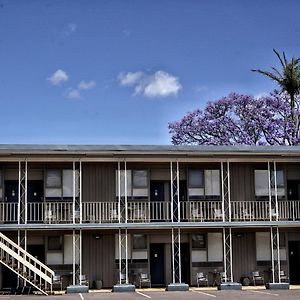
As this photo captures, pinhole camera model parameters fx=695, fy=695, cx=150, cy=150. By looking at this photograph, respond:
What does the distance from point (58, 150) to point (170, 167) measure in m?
5.41

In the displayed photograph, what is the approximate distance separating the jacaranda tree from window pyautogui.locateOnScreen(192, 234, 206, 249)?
22.4 metres

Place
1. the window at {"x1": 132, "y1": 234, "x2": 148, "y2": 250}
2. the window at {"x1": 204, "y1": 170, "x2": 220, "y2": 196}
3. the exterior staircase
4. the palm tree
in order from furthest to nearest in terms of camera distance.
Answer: the palm tree → the window at {"x1": 204, "y1": 170, "x2": 220, "y2": 196} → the window at {"x1": 132, "y1": 234, "x2": 148, "y2": 250} → the exterior staircase

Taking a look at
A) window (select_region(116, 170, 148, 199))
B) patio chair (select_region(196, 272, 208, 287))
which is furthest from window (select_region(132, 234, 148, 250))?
patio chair (select_region(196, 272, 208, 287))

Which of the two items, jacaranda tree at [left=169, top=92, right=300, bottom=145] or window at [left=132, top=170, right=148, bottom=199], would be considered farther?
jacaranda tree at [left=169, top=92, right=300, bottom=145]

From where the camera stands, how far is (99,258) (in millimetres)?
30812

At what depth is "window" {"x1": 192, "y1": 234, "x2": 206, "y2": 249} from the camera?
31719 mm

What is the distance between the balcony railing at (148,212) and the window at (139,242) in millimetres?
920

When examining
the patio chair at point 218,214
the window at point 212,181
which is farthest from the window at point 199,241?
the window at point 212,181

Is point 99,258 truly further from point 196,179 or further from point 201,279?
point 196,179

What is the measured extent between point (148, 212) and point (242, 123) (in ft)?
85.4

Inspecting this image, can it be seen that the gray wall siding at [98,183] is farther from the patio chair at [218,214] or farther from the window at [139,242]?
the patio chair at [218,214]

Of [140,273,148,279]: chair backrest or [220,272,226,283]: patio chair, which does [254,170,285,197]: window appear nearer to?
[220,272,226,283]: patio chair

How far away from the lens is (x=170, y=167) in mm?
31328

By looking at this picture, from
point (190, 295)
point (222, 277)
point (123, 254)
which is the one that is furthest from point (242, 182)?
point (190, 295)
